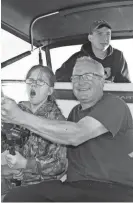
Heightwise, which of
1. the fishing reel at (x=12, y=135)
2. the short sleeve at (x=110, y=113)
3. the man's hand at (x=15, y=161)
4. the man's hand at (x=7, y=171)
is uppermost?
the short sleeve at (x=110, y=113)

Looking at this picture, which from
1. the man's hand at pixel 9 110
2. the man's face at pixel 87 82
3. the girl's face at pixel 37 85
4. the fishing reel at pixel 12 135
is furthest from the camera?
the girl's face at pixel 37 85

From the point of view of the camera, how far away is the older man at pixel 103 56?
6.11ft

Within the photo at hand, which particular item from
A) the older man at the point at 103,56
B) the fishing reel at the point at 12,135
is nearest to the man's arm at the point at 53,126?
the fishing reel at the point at 12,135

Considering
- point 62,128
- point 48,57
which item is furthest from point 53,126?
point 48,57

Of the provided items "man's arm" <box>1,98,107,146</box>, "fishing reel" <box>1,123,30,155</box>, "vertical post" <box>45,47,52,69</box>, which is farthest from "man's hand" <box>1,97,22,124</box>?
"vertical post" <box>45,47,52,69</box>

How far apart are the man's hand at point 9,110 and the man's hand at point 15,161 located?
24 cm

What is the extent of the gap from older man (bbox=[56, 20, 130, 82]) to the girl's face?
562 millimetres

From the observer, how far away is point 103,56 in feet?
6.32

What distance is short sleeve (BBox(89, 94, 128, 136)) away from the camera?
1.04 metres

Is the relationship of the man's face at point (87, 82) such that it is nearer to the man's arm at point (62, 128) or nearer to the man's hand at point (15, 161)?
the man's arm at point (62, 128)

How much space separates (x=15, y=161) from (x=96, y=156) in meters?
0.27

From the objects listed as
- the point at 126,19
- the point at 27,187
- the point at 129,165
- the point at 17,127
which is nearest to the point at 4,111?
the point at 17,127

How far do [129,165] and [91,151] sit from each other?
0.14 m

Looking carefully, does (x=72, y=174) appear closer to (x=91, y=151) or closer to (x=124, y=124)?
(x=91, y=151)
